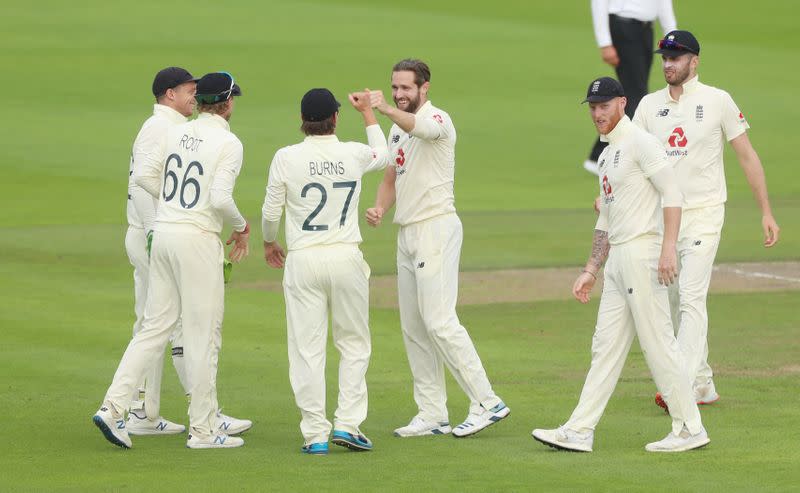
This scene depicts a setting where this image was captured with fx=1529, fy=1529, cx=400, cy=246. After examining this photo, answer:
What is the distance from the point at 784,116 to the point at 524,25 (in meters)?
10.6

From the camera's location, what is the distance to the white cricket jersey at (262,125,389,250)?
9844 millimetres

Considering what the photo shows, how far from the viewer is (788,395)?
11.4m

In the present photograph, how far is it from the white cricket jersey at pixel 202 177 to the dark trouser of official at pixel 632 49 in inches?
493

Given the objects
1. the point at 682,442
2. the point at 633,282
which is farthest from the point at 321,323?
the point at 682,442

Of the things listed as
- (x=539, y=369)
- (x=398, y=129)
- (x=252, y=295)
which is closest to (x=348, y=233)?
(x=398, y=129)

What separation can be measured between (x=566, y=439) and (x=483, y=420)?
0.83 meters

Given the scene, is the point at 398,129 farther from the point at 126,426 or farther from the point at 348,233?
the point at 126,426

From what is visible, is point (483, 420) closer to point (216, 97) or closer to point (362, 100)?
point (362, 100)

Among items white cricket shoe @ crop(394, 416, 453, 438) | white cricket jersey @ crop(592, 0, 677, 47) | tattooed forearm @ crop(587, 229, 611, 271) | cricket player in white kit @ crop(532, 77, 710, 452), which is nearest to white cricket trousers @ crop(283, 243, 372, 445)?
white cricket shoe @ crop(394, 416, 453, 438)

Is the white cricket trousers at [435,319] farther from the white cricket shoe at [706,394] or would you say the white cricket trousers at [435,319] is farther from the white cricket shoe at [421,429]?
the white cricket shoe at [706,394]

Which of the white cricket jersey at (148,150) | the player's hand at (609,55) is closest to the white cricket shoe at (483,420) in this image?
the white cricket jersey at (148,150)

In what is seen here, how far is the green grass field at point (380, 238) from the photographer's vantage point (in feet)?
31.3

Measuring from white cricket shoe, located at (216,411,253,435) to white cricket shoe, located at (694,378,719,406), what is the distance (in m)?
3.30

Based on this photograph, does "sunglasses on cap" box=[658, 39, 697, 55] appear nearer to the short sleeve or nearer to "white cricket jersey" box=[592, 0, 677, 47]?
the short sleeve
